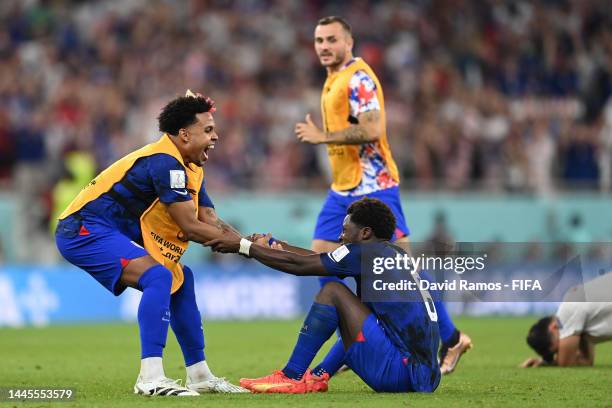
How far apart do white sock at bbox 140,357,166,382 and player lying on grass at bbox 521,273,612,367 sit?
432 centimetres

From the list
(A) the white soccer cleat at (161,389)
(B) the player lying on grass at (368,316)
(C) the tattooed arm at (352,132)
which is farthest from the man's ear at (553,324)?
(A) the white soccer cleat at (161,389)

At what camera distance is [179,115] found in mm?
8828

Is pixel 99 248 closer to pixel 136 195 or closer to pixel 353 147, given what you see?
pixel 136 195

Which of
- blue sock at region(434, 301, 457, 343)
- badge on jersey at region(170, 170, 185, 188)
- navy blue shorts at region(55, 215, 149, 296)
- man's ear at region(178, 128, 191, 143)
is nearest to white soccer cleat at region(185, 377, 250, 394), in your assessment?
navy blue shorts at region(55, 215, 149, 296)

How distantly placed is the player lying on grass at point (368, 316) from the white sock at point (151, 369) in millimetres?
978

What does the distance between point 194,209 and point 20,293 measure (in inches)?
467

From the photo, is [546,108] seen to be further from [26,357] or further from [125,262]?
[125,262]

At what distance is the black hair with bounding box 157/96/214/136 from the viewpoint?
→ 8820 millimetres

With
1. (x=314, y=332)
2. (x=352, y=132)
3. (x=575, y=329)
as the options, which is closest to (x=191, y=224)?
(x=314, y=332)

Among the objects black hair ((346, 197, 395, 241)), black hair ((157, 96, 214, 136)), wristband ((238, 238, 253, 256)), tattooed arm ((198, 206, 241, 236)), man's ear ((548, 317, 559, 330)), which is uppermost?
black hair ((157, 96, 214, 136))

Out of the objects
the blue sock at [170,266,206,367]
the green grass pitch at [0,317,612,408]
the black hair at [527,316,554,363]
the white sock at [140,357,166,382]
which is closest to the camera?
the green grass pitch at [0,317,612,408]

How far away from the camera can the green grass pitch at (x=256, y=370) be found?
817 centimetres

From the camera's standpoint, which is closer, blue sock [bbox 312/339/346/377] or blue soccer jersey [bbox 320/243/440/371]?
blue soccer jersey [bbox 320/243/440/371]

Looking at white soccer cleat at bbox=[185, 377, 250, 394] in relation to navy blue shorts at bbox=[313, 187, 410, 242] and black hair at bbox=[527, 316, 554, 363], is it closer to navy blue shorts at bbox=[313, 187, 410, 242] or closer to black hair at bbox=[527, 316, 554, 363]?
navy blue shorts at bbox=[313, 187, 410, 242]
